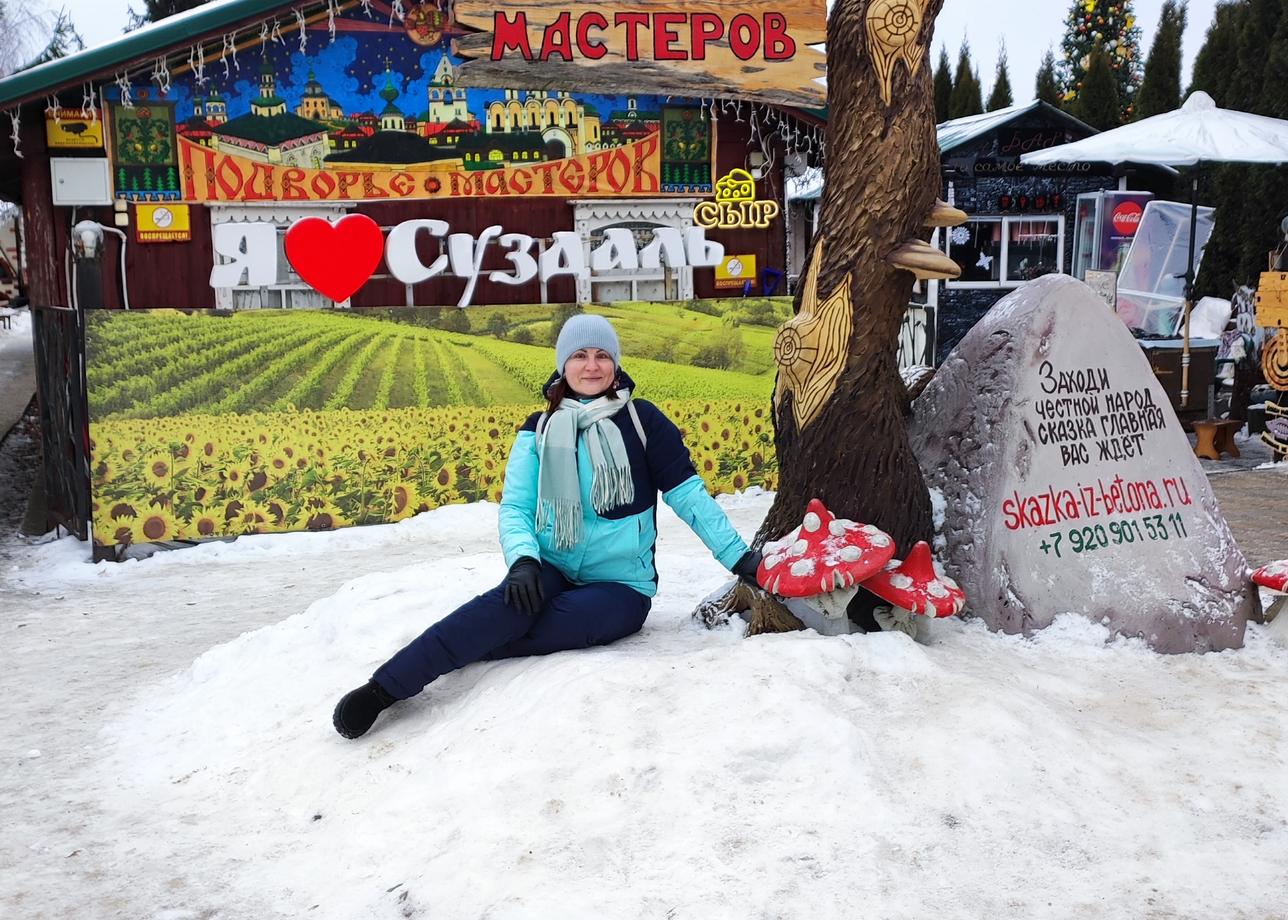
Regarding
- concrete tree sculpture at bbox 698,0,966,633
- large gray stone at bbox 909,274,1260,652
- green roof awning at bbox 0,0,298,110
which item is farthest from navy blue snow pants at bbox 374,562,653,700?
green roof awning at bbox 0,0,298,110

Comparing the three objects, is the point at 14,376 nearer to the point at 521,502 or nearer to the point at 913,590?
the point at 521,502

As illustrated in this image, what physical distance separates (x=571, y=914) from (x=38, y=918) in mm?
1533

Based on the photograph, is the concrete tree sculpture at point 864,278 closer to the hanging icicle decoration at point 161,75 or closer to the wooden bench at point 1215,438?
the hanging icicle decoration at point 161,75

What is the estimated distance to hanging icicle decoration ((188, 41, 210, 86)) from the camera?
1002 cm

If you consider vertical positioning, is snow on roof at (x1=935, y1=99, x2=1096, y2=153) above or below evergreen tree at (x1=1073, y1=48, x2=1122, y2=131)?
below

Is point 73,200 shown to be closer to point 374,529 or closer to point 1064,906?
point 374,529

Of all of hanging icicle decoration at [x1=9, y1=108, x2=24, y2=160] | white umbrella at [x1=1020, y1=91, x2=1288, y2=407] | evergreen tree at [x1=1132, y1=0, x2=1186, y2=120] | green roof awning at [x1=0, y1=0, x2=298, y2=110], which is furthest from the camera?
evergreen tree at [x1=1132, y1=0, x2=1186, y2=120]

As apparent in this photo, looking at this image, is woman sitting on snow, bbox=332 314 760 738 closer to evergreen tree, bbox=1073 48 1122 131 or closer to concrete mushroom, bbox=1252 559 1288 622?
concrete mushroom, bbox=1252 559 1288 622

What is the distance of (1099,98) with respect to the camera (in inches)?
915

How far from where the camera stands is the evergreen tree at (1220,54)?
1769cm

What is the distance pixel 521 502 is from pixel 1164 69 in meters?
20.9

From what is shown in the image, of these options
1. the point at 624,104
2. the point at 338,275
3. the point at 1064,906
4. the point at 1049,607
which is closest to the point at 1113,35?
the point at 624,104

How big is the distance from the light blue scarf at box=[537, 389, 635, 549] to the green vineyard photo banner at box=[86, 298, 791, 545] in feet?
14.3

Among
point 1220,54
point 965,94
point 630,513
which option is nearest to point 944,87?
point 965,94
